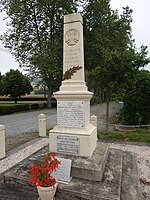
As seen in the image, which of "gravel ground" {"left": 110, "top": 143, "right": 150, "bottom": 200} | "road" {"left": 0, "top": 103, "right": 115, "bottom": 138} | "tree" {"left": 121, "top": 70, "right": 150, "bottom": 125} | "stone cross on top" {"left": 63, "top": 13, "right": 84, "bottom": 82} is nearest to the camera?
"gravel ground" {"left": 110, "top": 143, "right": 150, "bottom": 200}

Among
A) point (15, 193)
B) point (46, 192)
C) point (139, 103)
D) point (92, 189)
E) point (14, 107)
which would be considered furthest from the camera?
point (14, 107)

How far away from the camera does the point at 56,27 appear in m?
21.4

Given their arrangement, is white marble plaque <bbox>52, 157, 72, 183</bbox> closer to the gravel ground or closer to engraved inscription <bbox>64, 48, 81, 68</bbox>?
the gravel ground

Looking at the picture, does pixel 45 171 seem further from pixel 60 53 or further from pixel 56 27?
pixel 56 27

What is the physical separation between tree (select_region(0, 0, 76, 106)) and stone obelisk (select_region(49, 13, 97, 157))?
1493 centimetres

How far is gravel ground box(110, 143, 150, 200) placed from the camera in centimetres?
334

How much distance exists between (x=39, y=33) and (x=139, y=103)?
1740 centimetres

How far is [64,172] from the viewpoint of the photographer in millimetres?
3277

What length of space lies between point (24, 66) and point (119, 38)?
1236cm

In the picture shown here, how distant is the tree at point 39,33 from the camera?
62.7ft

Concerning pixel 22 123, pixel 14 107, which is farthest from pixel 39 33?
pixel 22 123

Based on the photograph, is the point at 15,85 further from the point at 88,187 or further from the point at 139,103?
the point at 88,187

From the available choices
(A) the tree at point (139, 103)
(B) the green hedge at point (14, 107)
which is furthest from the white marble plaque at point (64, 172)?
(B) the green hedge at point (14, 107)

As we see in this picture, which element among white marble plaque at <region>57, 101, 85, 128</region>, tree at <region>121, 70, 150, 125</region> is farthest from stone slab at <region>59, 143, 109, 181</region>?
tree at <region>121, 70, 150, 125</region>
